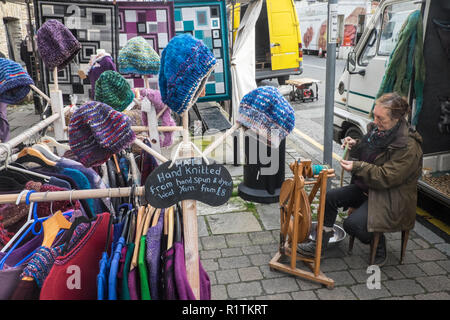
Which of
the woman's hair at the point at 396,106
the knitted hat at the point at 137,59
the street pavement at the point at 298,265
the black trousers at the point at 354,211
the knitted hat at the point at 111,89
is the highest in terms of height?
the knitted hat at the point at 137,59

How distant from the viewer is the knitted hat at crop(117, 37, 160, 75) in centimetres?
382

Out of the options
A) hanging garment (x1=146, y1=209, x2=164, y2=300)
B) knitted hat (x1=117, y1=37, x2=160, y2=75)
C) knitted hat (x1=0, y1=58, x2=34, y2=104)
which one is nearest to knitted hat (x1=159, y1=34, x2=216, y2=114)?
hanging garment (x1=146, y1=209, x2=164, y2=300)

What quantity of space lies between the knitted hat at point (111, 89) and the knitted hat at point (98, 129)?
3.57 ft

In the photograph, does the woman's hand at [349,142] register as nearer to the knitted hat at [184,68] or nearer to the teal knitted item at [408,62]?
the teal knitted item at [408,62]

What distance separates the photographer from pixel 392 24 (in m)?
4.86

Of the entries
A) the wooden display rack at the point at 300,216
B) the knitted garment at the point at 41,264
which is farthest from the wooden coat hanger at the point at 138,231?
the wooden display rack at the point at 300,216

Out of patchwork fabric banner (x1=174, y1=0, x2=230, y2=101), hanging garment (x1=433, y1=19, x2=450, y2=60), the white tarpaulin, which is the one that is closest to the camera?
hanging garment (x1=433, y1=19, x2=450, y2=60)

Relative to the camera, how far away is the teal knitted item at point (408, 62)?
4098mm

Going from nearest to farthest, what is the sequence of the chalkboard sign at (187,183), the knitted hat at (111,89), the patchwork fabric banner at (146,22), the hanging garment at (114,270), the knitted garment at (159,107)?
the hanging garment at (114,270), the chalkboard sign at (187,183), the knitted hat at (111,89), the knitted garment at (159,107), the patchwork fabric banner at (146,22)

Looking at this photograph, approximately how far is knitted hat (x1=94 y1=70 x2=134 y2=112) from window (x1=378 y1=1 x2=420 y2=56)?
357cm

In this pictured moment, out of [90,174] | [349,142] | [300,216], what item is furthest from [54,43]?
[349,142]

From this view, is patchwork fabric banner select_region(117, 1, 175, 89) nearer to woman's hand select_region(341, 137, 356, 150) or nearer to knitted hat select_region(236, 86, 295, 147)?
woman's hand select_region(341, 137, 356, 150)

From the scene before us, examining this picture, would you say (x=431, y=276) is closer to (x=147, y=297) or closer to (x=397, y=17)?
(x=147, y=297)

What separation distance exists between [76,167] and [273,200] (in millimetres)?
2932
